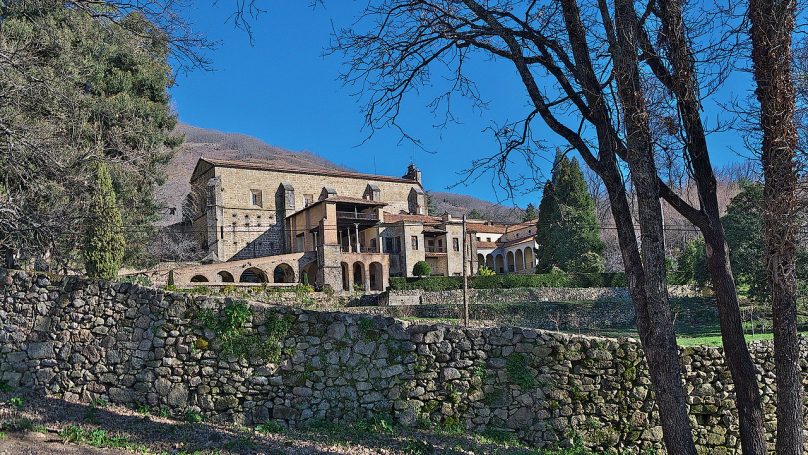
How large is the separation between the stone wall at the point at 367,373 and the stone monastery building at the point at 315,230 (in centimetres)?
3387

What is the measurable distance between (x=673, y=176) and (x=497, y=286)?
100 ft

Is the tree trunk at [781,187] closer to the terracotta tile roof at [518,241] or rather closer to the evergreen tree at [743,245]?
the evergreen tree at [743,245]

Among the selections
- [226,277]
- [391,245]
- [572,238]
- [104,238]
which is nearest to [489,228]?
[391,245]

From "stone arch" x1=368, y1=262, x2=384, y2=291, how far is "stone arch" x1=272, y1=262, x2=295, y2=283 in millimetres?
6515

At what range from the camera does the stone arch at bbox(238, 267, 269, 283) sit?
138ft

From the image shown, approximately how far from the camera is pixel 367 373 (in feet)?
25.7

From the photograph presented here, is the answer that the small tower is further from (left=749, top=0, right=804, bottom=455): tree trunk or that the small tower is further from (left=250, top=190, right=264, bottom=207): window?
(left=749, top=0, right=804, bottom=455): tree trunk

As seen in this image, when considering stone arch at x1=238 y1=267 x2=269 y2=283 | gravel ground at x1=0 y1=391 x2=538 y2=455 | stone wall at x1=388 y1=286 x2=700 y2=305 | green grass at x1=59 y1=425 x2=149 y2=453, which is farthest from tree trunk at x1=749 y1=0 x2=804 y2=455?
stone arch at x1=238 y1=267 x2=269 y2=283

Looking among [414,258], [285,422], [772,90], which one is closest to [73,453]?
[285,422]

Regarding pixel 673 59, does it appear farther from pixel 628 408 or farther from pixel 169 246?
pixel 169 246

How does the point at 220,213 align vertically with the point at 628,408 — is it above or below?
above

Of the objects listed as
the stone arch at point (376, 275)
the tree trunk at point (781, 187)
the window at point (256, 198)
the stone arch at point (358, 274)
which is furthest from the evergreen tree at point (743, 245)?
the window at point (256, 198)

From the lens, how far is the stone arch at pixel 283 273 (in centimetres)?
4359

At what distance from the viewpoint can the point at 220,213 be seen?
49969 mm
